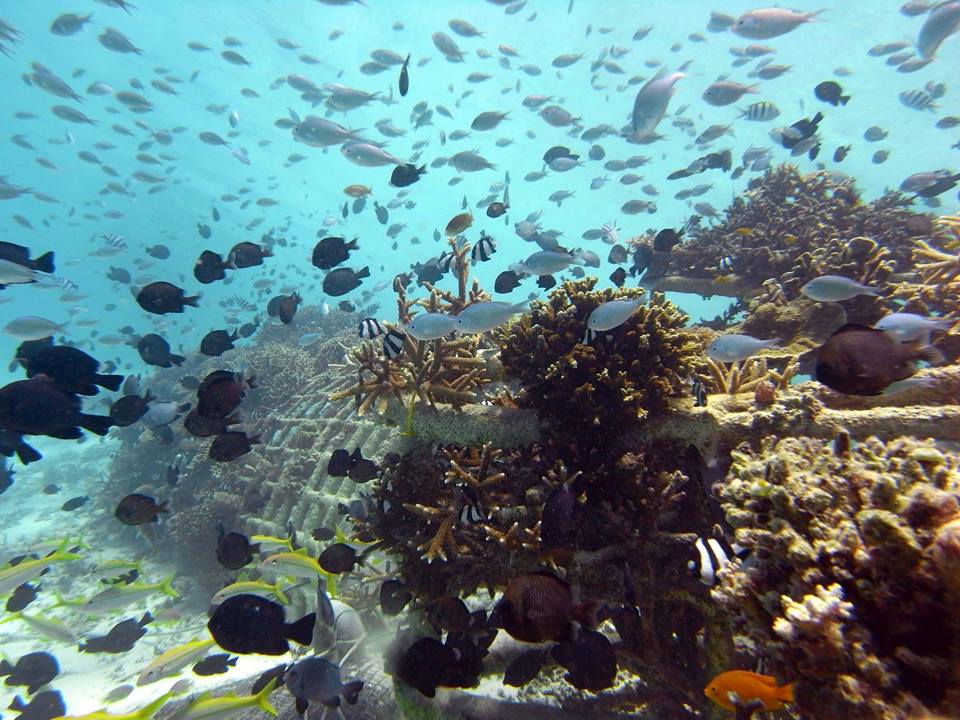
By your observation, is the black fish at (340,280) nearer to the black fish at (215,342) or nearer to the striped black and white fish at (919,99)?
the black fish at (215,342)

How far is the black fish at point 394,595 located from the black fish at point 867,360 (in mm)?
3736

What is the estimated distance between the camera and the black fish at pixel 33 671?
599 cm

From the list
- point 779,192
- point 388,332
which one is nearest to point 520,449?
point 388,332

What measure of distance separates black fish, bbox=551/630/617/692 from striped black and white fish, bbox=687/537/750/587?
3.02 ft

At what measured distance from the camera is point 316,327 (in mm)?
18562

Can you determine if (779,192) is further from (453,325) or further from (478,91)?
(478,91)

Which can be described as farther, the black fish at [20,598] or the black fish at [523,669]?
the black fish at [20,598]

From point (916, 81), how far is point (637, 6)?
72.0 ft

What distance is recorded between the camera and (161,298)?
18.1 feet

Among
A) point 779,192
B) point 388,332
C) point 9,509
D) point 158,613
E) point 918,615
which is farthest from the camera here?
point 9,509

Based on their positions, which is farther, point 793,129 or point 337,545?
point 793,129

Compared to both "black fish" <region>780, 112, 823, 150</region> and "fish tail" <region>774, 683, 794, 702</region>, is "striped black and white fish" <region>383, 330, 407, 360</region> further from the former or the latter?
"black fish" <region>780, 112, 823, 150</region>

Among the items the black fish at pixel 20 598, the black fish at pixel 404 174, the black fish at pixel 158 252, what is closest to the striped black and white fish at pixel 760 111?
the black fish at pixel 404 174

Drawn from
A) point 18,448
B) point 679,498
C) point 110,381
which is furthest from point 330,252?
point 679,498
